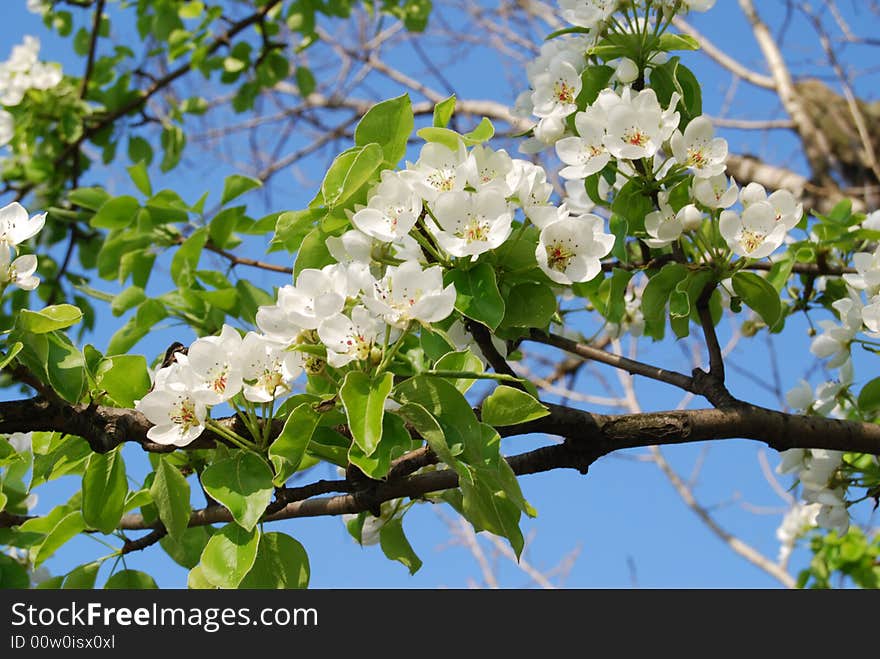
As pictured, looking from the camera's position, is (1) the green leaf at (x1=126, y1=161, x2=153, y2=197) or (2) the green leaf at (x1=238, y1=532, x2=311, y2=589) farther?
(1) the green leaf at (x1=126, y1=161, x2=153, y2=197)

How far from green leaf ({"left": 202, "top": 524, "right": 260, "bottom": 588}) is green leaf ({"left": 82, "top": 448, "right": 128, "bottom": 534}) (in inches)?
6.7

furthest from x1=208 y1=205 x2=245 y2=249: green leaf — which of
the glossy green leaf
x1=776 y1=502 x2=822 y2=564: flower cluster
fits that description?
x1=776 y1=502 x2=822 y2=564: flower cluster

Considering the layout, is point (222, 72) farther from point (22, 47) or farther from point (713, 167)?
point (713, 167)

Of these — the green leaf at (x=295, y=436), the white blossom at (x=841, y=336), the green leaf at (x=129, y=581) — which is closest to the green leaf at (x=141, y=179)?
the green leaf at (x=129, y=581)

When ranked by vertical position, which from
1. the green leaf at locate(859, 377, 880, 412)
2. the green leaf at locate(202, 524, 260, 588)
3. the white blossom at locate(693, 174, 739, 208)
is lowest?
the green leaf at locate(202, 524, 260, 588)

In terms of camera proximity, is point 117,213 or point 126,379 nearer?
point 126,379

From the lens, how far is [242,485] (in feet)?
3.67

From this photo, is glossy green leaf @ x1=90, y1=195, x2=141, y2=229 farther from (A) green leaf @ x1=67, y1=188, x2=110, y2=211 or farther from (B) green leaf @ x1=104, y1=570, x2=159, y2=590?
(B) green leaf @ x1=104, y1=570, x2=159, y2=590

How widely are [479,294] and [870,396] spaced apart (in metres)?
0.85

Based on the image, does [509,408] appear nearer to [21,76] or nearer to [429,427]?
[429,427]

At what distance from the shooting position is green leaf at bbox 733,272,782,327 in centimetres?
145

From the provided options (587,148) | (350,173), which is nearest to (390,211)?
(350,173)

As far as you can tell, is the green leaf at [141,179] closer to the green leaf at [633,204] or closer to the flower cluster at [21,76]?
the green leaf at [633,204]

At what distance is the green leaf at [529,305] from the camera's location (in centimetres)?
126
